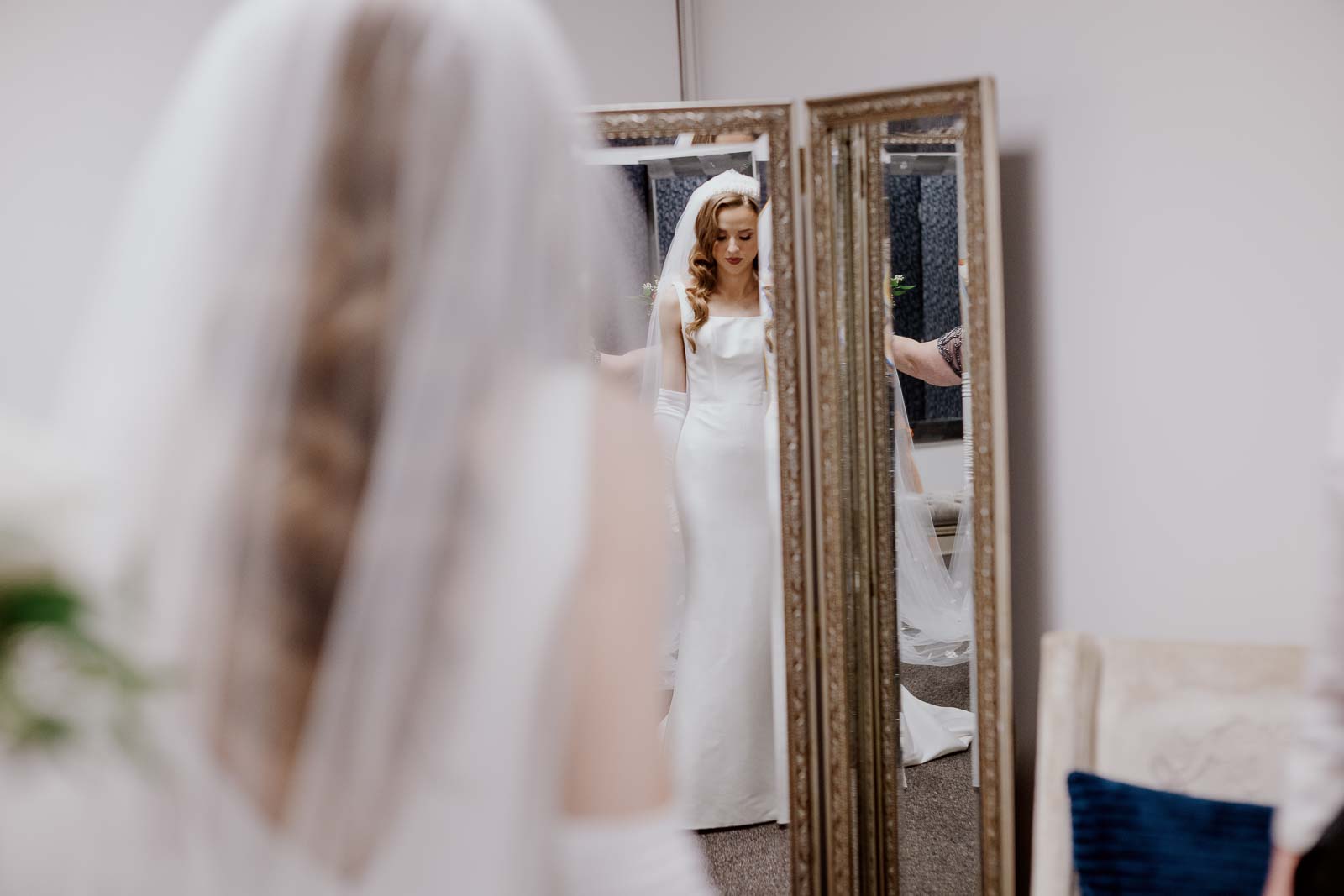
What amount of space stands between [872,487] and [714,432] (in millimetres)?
332

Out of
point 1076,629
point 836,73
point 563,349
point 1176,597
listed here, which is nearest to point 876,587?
point 1076,629

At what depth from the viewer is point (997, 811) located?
6.25 ft

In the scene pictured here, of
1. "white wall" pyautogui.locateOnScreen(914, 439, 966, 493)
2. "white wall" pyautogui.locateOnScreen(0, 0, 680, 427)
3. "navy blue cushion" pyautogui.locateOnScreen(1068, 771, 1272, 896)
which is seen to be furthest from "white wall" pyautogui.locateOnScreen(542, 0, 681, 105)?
"navy blue cushion" pyautogui.locateOnScreen(1068, 771, 1272, 896)

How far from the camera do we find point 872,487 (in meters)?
2.06

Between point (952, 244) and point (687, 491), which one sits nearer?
point (952, 244)

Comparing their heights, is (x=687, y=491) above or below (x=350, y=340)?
below

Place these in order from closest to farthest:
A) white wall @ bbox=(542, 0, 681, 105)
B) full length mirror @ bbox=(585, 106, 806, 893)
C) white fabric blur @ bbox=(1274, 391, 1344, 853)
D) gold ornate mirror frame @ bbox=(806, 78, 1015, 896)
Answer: white fabric blur @ bbox=(1274, 391, 1344, 853) → gold ornate mirror frame @ bbox=(806, 78, 1015, 896) → full length mirror @ bbox=(585, 106, 806, 893) → white wall @ bbox=(542, 0, 681, 105)

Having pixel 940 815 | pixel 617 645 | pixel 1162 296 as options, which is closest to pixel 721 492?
pixel 940 815

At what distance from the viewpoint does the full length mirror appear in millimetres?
2080

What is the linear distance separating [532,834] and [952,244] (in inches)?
60.2

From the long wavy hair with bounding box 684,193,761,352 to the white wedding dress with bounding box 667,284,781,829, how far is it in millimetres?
17

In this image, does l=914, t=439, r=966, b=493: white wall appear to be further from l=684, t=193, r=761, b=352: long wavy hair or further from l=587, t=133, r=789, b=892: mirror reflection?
l=684, t=193, r=761, b=352: long wavy hair

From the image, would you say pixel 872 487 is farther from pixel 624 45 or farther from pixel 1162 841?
pixel 624 45

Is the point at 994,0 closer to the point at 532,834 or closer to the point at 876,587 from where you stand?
the point at 876,587
